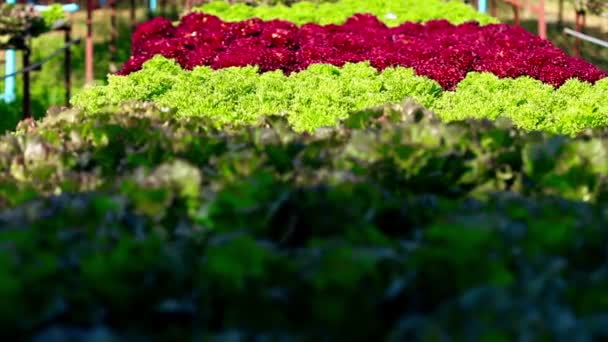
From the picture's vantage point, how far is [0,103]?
16234 mm

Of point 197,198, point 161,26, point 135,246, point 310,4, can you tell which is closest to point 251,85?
point 161,26

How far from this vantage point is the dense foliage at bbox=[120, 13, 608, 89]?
9.92m

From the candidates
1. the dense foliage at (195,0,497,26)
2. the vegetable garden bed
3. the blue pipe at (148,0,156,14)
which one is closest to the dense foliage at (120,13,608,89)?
the dense foliage at (195,0,497,26)

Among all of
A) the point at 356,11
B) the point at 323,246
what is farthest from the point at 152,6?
the point at 323,246

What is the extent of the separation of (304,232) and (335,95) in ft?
14.8

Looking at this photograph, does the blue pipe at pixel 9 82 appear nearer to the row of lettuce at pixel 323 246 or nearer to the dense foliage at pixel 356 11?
the dense foliage at pixel 356 11

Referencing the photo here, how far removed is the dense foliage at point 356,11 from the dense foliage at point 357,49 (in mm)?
1947

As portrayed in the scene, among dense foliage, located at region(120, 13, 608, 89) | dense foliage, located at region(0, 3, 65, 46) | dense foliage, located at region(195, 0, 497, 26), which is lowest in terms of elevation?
dense foliage, located at region(0, 3, 65, 46)

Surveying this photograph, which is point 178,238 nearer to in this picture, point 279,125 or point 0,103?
point 279,125

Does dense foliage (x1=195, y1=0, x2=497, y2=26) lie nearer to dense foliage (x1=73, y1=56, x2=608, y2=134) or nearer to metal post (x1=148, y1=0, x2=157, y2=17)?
dense foliage (x1=73, y1=56, x2=608, y2=134)

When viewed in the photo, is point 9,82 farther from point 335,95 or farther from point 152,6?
point 335,95

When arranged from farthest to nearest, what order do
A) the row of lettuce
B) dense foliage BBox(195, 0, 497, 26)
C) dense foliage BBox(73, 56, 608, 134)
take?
1. dense foliage BBox(195, 0, 497, 26)
2. dense foliage BBox(73, 56, 608, 134)
3. the row of lettuce

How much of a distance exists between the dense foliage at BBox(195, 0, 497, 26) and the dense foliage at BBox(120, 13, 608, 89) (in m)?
1.95

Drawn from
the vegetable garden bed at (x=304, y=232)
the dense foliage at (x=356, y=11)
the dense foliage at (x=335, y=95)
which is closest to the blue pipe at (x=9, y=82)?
the dense foliage at (x=356, y=11)
